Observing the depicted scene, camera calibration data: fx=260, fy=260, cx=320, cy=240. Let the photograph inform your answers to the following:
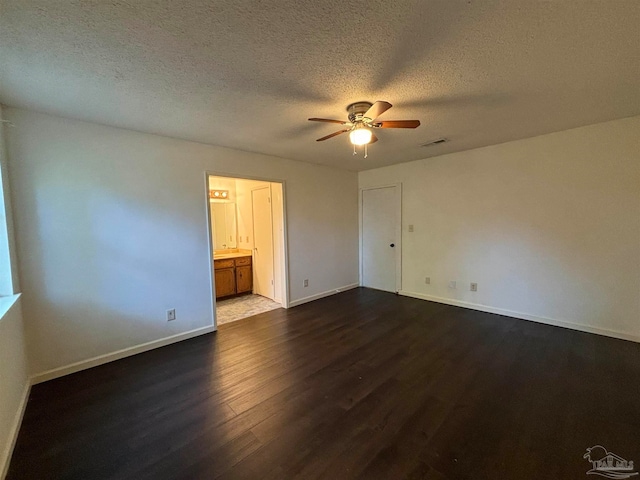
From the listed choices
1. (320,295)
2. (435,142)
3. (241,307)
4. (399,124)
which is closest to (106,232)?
(241,307)

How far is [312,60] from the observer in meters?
1.69

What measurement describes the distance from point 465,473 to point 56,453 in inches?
97.2

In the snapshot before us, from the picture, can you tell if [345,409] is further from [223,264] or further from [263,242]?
[223,264]

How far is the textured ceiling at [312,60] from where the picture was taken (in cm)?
131

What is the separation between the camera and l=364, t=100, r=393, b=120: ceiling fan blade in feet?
6.33

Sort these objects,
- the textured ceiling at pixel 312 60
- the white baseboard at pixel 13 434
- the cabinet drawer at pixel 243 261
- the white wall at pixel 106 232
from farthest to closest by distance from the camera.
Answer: the cabinet drawer at pixel 243 261 → the white wall at pixel 106 232 → the white baseboard at pixel 13 434 → the textured ceiling at pixel 312 60

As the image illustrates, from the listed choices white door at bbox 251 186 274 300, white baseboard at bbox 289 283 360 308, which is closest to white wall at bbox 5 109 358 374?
white door at bbox 251 186 274 300

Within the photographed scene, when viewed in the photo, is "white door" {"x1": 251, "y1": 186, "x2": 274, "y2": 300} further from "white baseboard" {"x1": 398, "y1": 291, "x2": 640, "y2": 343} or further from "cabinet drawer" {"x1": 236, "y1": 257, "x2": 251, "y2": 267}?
"white baseboard" {"x1": 398, "y1": 291, "x2": 640, "y2": 343}

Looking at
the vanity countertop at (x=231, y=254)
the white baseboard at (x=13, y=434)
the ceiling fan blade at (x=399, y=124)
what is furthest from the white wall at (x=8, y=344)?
the ceiling fan blade at (x=399, y=124)

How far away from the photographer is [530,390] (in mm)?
2131

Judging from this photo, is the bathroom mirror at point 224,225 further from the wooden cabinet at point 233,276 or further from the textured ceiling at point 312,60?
the textured ceiling at point 312,60

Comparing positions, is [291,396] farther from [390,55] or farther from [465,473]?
[390,55]

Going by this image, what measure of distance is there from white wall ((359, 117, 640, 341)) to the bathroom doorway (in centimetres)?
248

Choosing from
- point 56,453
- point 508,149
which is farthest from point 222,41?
point 508,149
